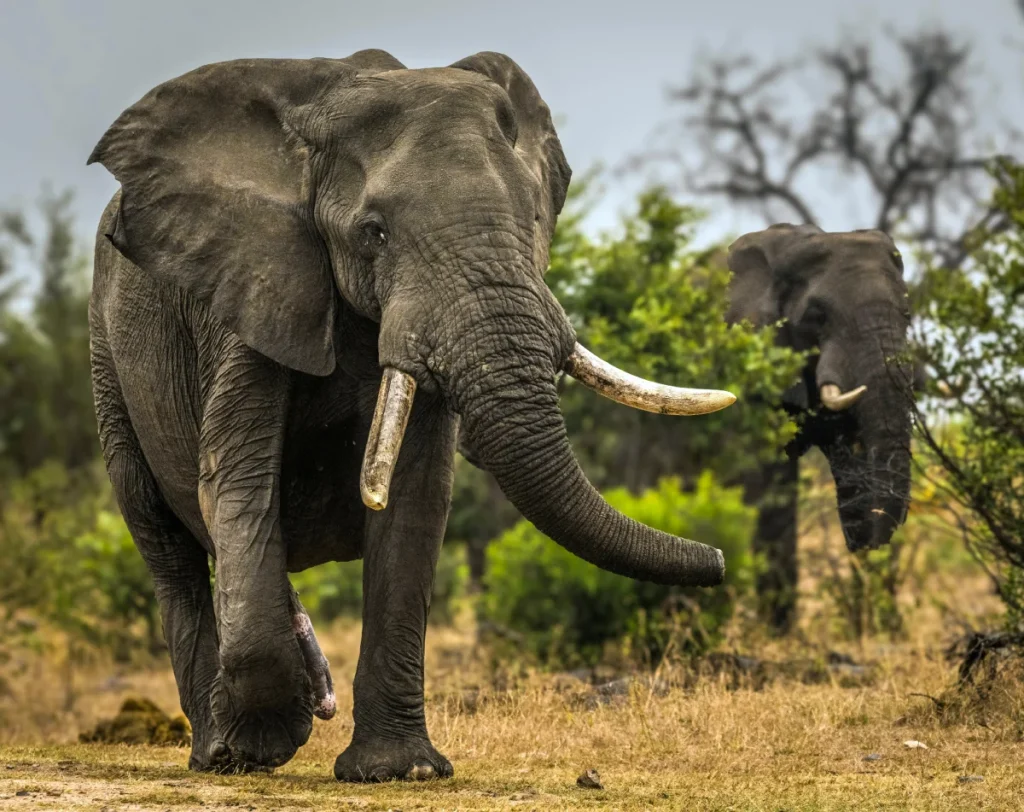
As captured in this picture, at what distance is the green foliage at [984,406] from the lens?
32.6ft

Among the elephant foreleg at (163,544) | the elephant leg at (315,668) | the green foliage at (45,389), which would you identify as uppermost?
the green foliage at (45,389)

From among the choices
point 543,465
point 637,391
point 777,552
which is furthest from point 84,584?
point 543,465

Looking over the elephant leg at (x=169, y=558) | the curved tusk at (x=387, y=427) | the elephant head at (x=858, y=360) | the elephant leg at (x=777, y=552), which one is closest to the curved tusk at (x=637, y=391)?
the curved tusk at (x=387, y=427)

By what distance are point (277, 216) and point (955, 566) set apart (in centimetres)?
1435

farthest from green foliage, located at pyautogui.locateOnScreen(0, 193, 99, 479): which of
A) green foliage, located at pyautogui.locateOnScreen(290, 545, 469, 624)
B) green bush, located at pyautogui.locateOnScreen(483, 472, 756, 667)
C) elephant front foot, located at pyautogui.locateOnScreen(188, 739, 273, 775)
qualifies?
elephant front foot, located at pyautogui.locateOnScreen(188, 739, 273, 775)

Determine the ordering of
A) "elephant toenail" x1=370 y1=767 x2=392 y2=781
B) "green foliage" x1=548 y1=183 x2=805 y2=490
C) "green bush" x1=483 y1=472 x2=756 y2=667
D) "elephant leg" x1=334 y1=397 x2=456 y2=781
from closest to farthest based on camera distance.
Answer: "elephant toenail" x1=370 y1=767 x2=392 y2=781 < "elephant leg" x1=334 y1=397 x2=456 y2=781 < "green foliage" x1=548 y1=183 x2=805 y2=490 < "green bush" x1=483 y1=472 x2=756 y2=667

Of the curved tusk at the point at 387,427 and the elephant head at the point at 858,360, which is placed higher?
the elephant head at the point at 858,360

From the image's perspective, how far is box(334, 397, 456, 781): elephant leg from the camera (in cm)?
757

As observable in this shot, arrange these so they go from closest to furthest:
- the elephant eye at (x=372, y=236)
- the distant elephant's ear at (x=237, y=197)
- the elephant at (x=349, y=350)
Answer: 1. the elephant at (x=349, y=350)
2. the elephant eye at (x=372, y=236)
3. the distant elephant's ear at (x=237, y=197)

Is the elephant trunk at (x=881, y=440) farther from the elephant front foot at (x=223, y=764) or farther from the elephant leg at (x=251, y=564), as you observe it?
the elephant front foot at (x=223, y=764)

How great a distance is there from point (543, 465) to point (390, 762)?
167 cm

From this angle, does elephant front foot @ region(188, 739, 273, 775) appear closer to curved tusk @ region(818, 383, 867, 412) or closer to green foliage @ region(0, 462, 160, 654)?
curved tusk @ region(818, 383, 867, 412)

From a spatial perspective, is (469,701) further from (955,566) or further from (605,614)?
(955,566)

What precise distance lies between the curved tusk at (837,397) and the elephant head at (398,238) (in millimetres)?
2280
